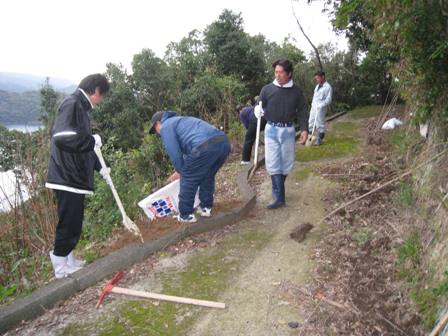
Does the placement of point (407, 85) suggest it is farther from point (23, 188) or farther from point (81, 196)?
point (23, 188)

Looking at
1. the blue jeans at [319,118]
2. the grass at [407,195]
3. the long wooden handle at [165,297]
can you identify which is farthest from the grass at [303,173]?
the long wooden handle at [165,297]

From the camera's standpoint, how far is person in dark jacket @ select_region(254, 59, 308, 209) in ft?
A: 16.4

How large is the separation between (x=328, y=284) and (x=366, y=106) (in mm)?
16079

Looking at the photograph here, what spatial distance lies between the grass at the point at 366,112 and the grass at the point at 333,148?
3886 millimetres

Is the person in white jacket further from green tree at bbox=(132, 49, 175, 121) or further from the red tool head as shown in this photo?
green tree at bbox=(132, 49, 175, 121)

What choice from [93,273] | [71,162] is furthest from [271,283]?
[71,162]

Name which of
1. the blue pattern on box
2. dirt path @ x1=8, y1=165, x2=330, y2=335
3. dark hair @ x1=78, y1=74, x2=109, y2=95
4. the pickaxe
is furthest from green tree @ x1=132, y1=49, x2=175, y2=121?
the pickaxe

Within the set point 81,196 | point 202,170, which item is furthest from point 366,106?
point 81,196

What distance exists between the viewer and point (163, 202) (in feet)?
15.7

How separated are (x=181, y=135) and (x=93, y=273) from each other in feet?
5.86

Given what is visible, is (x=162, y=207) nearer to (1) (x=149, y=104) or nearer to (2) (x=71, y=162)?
(2) (x=71, y=162)

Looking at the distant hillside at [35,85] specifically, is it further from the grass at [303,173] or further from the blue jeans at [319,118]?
the blue jeans at [319,118]

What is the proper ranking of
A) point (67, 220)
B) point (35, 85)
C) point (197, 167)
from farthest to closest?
point (35, 85)
point (197, 167)
point (67, 220)

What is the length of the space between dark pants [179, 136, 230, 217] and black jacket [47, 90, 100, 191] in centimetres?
111
